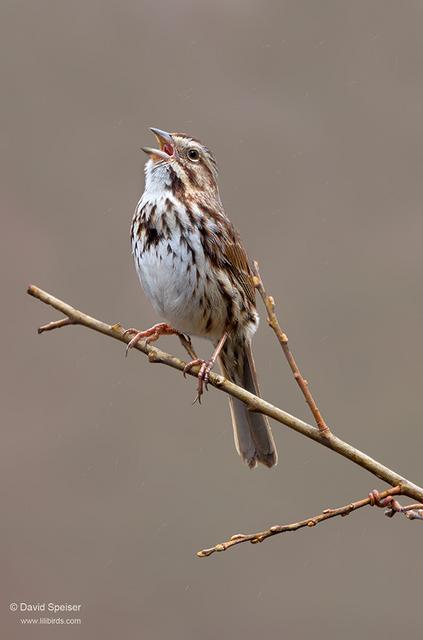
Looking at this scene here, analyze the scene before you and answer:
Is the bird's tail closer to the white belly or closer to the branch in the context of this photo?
the white belly

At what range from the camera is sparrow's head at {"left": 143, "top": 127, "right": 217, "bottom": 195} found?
259cm

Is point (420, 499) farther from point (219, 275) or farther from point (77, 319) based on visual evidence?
point (219, 275)

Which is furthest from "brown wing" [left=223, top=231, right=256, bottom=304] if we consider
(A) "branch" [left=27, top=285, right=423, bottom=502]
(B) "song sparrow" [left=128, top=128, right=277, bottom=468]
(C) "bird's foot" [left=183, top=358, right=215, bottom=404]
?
(A) "branch" [left=27, top=285, right=423, bottom=502]

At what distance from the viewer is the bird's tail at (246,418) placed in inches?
96.9

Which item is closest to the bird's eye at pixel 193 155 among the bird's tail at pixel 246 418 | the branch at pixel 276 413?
the bird's tail at pixel 246 418

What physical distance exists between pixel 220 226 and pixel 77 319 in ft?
3.56

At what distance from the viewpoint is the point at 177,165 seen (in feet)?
8.57

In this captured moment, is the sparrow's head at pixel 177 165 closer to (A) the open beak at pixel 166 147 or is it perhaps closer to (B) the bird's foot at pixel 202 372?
(A) the open beak at pixel 166 147

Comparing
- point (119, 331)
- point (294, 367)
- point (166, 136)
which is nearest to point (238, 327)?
point (166, 136)

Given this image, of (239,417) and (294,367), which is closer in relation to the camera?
→ (294,367)

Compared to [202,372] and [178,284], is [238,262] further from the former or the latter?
[202,372]

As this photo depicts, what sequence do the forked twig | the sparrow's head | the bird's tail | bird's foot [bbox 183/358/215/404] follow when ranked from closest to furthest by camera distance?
1. the forked twig
2. bird's foot [bbox 183/358/215/404]
3. the bird's tail
4. the sparrow's head

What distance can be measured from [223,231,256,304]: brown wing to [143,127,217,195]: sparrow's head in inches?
7.7

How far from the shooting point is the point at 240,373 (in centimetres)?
284
